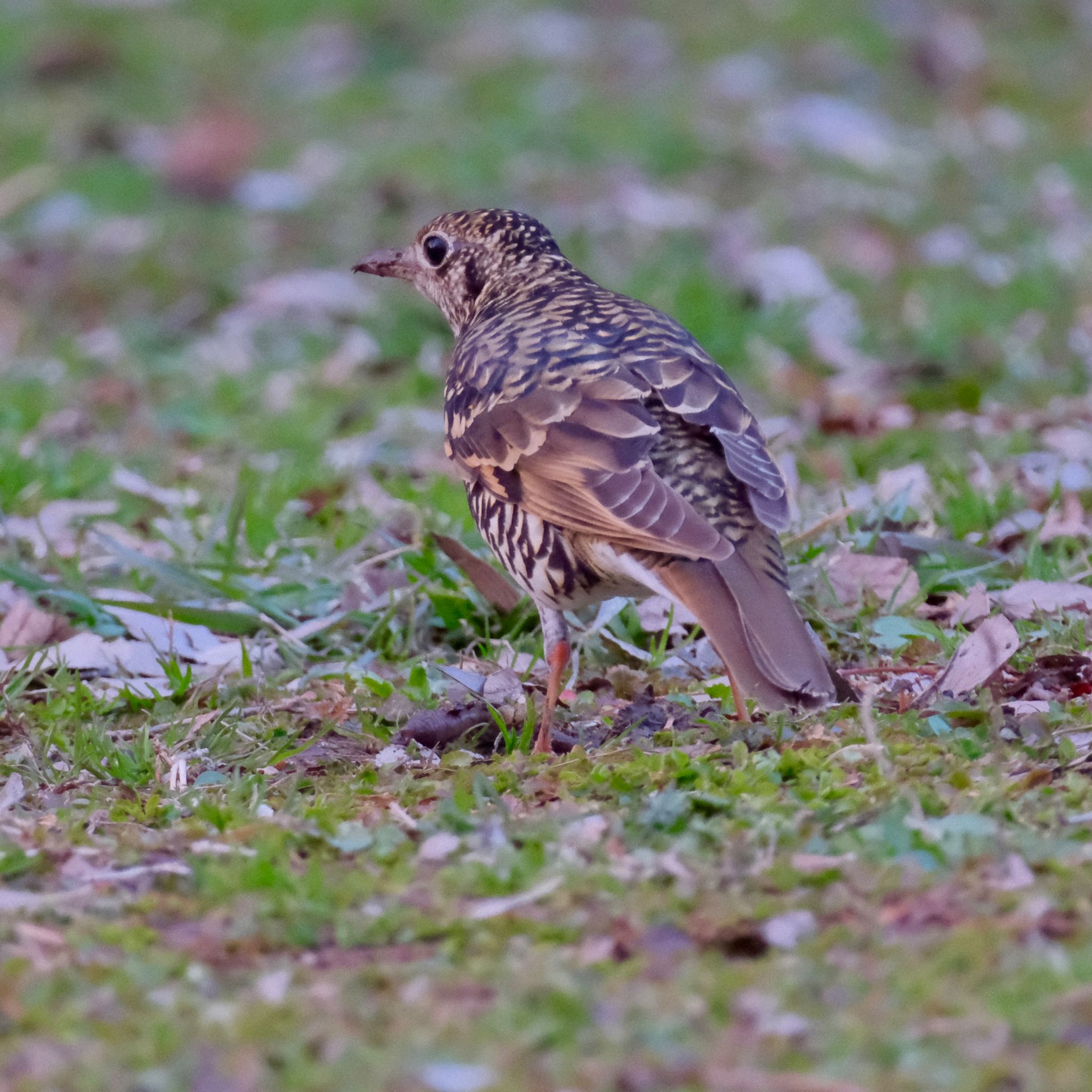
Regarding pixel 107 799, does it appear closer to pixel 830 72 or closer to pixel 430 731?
pixel 430 731

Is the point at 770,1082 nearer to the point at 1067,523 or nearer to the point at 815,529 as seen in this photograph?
the point at 815,529

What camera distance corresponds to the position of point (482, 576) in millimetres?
5129

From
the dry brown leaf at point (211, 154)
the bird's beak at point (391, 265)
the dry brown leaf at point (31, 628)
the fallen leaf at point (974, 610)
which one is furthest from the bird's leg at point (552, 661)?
the dry brown leaf at point (211, 154)

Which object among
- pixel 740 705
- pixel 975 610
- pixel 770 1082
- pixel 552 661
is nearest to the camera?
pixel 770 1082

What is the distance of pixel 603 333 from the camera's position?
457 centimetres

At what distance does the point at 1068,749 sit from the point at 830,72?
10.2 meters

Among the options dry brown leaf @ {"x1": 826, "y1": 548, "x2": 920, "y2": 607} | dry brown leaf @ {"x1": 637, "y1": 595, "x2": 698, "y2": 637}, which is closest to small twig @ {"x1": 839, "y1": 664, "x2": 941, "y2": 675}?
dry brown leaf @ {"x1": 826, "y1": 548, "x2": 920, "y2": 607}

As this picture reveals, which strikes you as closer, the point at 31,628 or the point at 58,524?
the point at 31,628

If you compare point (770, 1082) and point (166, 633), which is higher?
point (770, 1082)

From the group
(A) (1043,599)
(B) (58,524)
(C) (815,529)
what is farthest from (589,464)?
(B) (58,524)

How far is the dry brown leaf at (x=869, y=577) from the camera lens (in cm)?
504

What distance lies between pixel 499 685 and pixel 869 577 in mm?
1186

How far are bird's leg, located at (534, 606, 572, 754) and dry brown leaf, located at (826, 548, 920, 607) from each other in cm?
95

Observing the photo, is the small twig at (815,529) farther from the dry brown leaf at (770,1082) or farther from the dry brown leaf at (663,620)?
the dry brown leaf at (770,1082)
